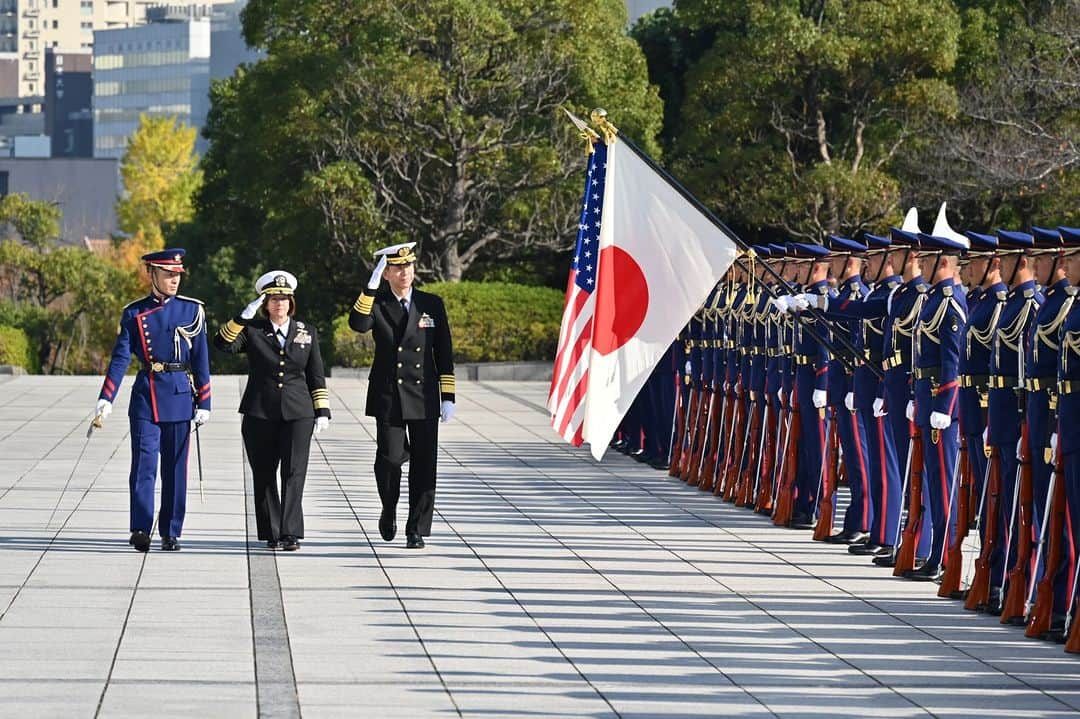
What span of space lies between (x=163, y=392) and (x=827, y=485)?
14.3 ft

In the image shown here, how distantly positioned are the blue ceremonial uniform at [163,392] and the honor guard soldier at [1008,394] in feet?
15.1

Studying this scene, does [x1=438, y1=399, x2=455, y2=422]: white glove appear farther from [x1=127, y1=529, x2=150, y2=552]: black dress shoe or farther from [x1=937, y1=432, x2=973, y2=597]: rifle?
[x1=937, y1=432, x2=973, y2=597]: rifle

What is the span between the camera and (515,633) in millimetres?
8930

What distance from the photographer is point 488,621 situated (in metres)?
9.24

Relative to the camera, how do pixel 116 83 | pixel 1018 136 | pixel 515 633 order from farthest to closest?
pixel 116 83
pixel 1018 136
pixel 515 633

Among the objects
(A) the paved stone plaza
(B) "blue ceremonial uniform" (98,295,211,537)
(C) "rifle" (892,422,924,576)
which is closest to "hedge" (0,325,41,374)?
(A) the paved stone plaza

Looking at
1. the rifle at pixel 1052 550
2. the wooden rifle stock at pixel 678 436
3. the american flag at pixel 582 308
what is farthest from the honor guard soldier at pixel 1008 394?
the wooden rifle stock at pixel 678 436

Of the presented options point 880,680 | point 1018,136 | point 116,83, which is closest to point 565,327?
point 880,680

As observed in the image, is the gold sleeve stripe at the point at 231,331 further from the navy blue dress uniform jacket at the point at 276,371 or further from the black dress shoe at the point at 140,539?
the black dress shoe at the point at 140,539

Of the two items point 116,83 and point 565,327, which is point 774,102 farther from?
point 116,83

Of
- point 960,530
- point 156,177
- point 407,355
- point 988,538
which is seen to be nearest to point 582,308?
point 407,355

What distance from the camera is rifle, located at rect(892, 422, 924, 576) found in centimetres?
1080

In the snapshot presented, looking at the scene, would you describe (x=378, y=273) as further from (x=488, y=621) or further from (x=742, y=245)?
(x=488, y=621)

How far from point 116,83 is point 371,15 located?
126556 millimetres
